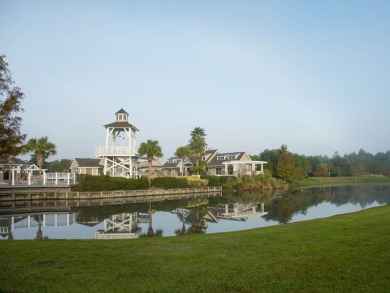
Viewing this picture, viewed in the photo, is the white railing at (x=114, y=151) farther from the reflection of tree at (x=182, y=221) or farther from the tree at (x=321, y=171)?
the tree at (x=321, y=171)

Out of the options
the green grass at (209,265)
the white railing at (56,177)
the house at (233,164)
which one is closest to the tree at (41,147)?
the white railing at (56,177)

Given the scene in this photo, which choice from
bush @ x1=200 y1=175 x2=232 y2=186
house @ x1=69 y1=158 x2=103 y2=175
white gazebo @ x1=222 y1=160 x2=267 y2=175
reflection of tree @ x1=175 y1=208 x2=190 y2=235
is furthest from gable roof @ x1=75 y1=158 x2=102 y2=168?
reflection of tree @ x1=175 y1=208 x2=190 y2=235

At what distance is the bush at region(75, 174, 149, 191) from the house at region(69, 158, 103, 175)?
19108 mm

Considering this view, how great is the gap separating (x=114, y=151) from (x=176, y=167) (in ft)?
101

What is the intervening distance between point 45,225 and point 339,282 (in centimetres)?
2050

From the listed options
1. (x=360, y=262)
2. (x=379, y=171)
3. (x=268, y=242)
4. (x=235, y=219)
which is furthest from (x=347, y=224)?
(x=379, y=171)

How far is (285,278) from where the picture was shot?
683cm

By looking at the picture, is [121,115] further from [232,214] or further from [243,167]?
[232,214]

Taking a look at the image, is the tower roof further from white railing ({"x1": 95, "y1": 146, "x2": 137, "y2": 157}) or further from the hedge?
the hedge

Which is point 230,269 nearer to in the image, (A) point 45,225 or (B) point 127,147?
(A) point 45,225

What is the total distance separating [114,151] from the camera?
157 ft

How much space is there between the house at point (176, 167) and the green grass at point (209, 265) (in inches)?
2395

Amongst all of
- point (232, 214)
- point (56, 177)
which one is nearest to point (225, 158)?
point (56, 177)

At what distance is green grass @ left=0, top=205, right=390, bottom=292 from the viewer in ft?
21.5
